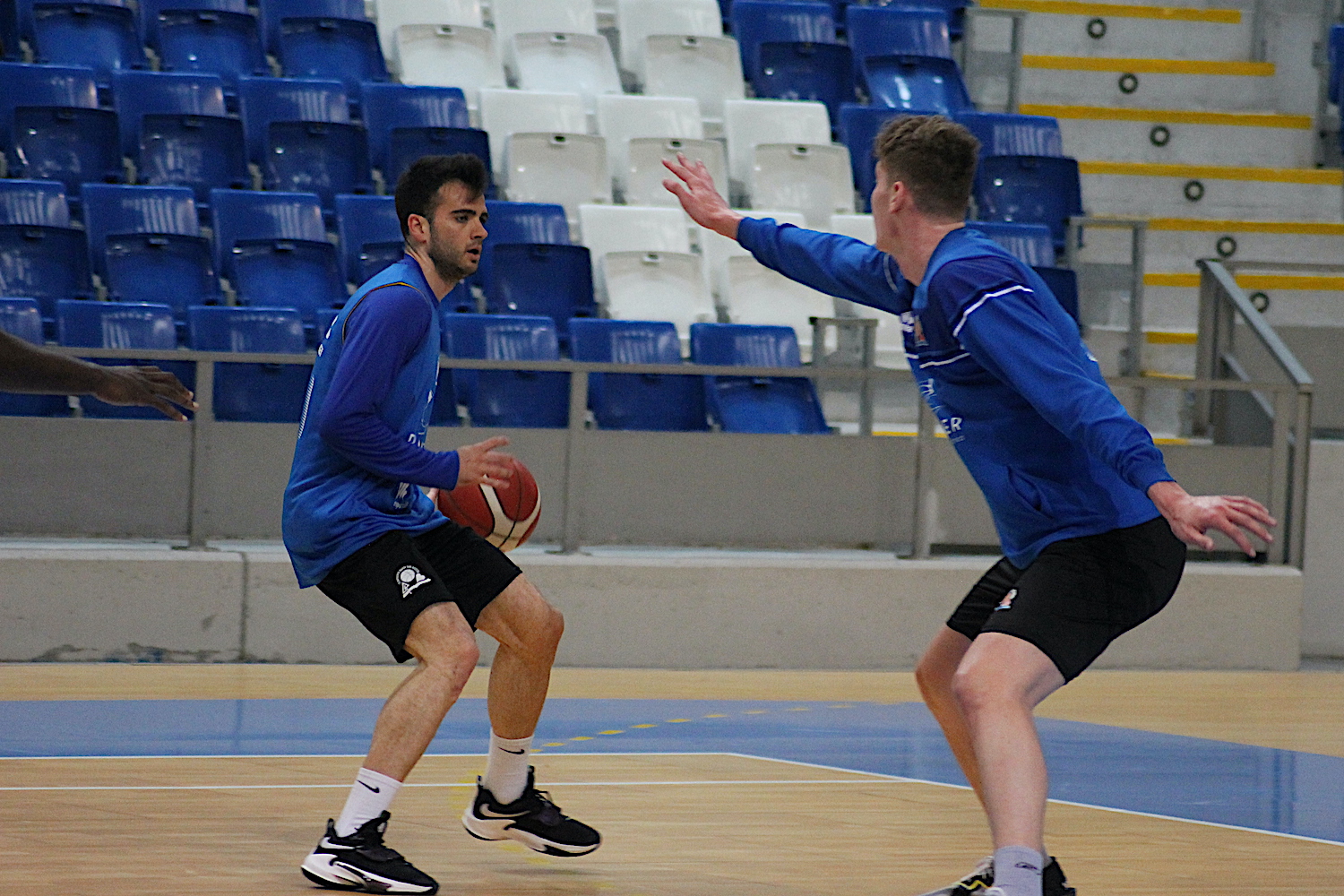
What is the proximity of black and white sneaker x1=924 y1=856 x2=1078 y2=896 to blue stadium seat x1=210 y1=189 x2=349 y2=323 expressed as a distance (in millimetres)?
6284

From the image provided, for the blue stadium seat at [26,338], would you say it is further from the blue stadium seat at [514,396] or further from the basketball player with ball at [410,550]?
the basketball player with ball at [410,550]

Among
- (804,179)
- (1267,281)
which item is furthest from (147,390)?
(1267,281)

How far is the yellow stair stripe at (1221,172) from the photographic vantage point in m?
13.3

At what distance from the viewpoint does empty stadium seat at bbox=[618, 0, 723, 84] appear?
12875mm

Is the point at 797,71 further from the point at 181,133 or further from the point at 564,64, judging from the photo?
the point at 181,133

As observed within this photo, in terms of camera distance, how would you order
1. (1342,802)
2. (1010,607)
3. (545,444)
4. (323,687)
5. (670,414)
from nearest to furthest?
(1010,607)
(1342,802)
(323,687)
(545,444)
(670,414)

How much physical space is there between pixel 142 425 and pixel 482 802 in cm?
410

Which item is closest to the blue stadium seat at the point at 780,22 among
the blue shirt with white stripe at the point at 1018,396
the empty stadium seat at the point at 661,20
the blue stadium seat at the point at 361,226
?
the empty stadium seat at the point at 661,20

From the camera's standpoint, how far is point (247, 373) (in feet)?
28.6

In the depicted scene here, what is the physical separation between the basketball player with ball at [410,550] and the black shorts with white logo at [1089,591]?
1.32 meters

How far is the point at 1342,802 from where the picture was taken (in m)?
6.16

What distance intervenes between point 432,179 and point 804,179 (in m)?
7.17

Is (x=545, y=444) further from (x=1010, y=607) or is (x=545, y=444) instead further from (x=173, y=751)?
(x=1010, y=607)

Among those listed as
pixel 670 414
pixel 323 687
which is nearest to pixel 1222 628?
pixel 670 414
